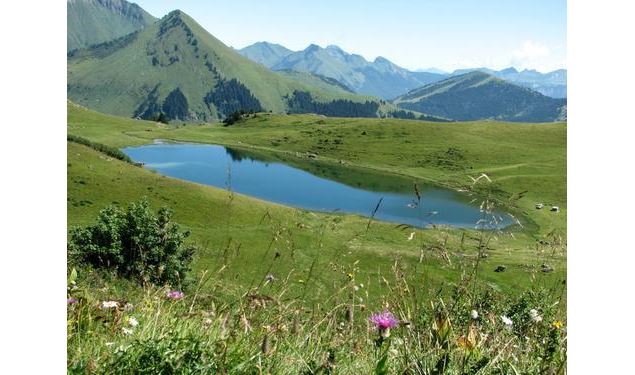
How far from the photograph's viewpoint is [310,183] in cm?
10044

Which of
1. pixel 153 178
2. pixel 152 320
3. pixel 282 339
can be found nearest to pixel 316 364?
pixel 282 339

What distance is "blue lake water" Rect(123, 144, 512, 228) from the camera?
7912 cm

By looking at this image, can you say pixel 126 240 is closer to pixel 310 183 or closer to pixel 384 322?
pixel 384 322

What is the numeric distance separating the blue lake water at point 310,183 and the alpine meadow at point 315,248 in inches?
25.2

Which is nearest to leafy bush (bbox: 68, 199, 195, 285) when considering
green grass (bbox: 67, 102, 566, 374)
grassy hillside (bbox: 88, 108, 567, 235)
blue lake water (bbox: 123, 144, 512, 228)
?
green grass (bbox: 67, 102, 566, 374)

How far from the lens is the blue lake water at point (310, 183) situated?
7912 centimetres

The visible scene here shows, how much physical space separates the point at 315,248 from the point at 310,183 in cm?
6027

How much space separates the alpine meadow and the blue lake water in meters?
0.64

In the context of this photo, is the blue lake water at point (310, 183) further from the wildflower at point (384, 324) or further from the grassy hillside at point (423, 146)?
the wildflower at point (384, 324)

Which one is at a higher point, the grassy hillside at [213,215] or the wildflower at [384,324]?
the wildflower at [384,324]

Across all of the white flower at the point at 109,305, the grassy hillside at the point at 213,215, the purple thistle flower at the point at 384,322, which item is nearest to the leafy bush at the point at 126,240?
the grassy hillside at the point at 213,215
